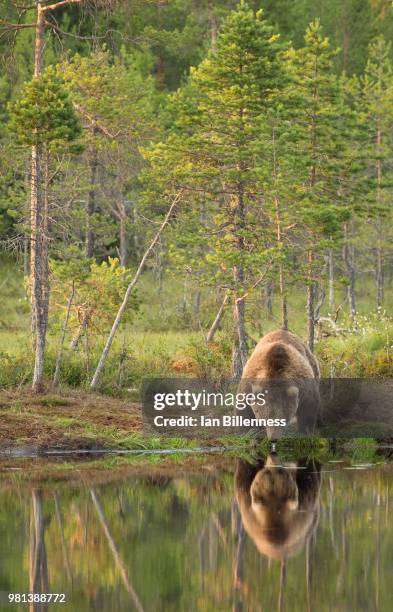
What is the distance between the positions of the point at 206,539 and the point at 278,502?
2370mm

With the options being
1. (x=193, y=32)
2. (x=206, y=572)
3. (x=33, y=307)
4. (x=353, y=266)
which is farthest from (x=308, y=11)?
(x=206, y=572)

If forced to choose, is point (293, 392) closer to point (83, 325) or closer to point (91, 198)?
point (83, 325)

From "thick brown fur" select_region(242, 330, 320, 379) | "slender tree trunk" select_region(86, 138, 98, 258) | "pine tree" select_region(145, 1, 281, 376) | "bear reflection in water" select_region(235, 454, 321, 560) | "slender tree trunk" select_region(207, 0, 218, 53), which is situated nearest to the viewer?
"bear reflection in water" select_region(235, 454, 321, 560)

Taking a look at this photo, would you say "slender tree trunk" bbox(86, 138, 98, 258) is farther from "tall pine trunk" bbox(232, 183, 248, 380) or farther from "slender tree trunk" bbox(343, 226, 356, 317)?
"tall pine trunk" bbox(232, 183, 248, 380)

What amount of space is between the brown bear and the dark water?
1482 millimetres

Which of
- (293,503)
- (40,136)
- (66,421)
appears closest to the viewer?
(293,503)

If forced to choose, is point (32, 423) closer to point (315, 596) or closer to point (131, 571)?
point (131, 571)

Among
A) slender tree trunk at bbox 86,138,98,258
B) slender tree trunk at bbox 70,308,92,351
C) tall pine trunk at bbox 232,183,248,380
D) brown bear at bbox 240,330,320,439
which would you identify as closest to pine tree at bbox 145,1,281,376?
tall pine trunk at bbox 232,183,248,380

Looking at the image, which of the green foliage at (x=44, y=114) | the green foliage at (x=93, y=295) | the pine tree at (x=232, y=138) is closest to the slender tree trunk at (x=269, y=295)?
the pine tree at (x=232, y=138)

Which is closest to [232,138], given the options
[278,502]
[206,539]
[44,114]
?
[44,114]

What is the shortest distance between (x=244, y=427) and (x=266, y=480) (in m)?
3.85

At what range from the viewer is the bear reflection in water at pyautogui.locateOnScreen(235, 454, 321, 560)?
12.6 metres

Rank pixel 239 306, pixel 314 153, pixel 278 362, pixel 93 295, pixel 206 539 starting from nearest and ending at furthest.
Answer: pixel 206 539 → pixel 278 362 → pixel 239 306 → pixel 93 295 → pixel 314 153

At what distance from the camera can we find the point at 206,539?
41.8 feet
